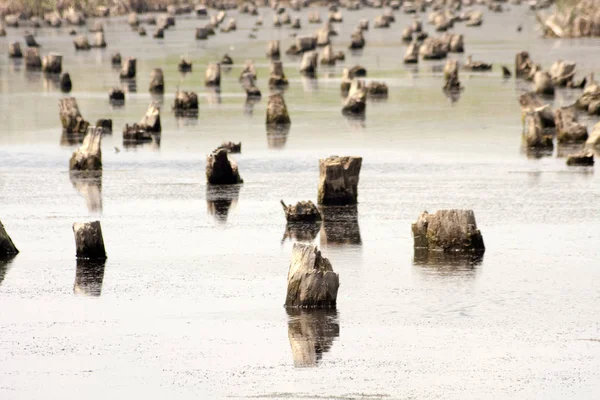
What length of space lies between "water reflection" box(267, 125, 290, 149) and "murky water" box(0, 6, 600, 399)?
81mm

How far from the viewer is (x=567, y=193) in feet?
74.9

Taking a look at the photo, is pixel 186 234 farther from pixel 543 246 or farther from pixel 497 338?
pixel 497 338

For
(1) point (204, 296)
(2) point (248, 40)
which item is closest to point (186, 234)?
(1) point (204, 296)

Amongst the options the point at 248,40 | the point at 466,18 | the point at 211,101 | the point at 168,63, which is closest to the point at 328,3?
the point at 466,18

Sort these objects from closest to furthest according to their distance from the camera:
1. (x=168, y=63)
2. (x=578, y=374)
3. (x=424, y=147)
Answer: (x=578, y=374), (x=424, y=147), (x=168, y=63)

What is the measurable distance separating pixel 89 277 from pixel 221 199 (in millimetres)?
5885

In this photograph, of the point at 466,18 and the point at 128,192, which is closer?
the point at 128,192

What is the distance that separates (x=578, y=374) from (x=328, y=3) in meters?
109

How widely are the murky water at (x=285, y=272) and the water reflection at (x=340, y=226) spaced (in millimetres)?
49

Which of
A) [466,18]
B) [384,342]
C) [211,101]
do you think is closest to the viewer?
[384,342]

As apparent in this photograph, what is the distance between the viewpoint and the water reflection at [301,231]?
19344mm

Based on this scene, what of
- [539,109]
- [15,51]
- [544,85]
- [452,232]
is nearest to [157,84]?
[544,85]

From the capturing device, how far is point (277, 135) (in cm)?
3172

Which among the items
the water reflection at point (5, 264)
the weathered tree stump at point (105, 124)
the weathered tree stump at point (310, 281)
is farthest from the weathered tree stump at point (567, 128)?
the weathered tree stump at point (310, 281)
